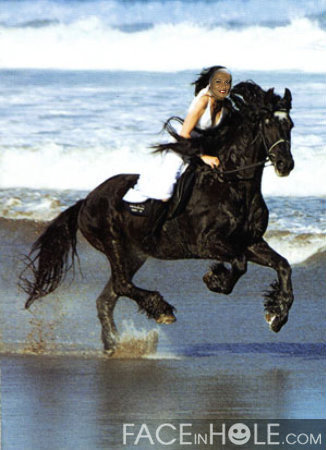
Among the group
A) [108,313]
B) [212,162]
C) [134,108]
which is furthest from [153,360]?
[134,108]

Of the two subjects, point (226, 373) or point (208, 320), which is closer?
point (226, 373)

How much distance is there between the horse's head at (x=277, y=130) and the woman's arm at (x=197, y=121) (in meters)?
0.32

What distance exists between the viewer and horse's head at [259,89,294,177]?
23.6 feet

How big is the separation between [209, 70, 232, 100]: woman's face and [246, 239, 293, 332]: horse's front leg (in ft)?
2.85

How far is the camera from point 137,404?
7426 millimetres

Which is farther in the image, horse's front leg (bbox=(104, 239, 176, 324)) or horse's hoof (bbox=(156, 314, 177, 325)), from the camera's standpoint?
horse's front leg (bbox=(104, 239, 176, 324))

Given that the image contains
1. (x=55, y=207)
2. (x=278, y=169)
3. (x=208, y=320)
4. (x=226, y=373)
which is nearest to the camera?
(x=278, y=169)

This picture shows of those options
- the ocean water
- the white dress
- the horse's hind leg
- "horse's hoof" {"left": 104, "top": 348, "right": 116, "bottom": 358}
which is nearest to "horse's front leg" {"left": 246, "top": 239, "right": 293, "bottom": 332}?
the white dress

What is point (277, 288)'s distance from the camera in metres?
7.47

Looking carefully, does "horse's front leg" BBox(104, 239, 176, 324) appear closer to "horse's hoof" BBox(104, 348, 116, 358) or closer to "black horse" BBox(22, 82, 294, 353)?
"black horse" BBox(22, 82, 294, 353)

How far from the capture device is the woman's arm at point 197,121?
752 centimetres

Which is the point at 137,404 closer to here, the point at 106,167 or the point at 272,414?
the point at 272,414

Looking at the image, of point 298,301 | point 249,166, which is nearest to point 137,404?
point 249,166

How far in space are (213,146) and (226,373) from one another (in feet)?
4.62
